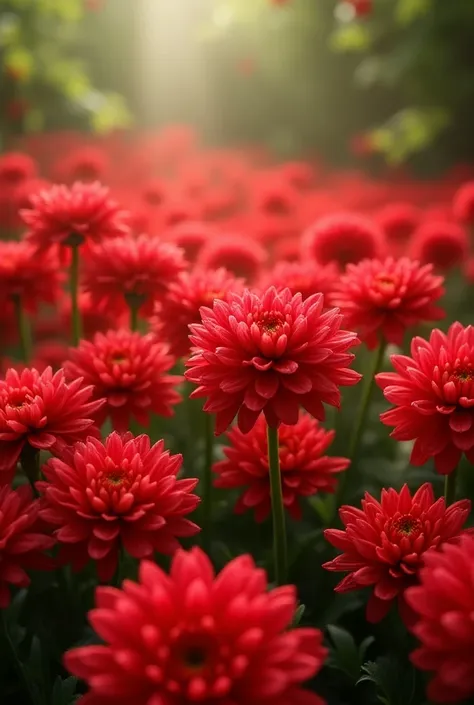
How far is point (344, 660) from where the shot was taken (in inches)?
64.0

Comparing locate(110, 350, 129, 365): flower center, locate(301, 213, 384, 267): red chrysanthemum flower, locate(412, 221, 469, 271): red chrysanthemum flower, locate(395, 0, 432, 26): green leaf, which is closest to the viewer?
locate(110, 350, 129, 365): flower center

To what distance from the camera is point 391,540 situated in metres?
1.30

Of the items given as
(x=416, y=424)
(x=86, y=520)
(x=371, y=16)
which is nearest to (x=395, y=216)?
(x=416, y=424)

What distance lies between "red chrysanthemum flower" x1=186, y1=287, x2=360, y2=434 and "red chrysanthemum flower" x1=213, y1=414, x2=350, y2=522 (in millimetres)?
309

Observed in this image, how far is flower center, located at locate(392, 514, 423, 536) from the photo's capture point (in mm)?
1321

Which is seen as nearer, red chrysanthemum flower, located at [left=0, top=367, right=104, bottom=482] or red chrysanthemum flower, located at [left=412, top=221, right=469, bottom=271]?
red chrysanthemum flower, located at [left=0, top=367, right=104, bottom=482]

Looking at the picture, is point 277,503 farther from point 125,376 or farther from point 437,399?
point 125,376

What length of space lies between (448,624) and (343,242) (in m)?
1.84

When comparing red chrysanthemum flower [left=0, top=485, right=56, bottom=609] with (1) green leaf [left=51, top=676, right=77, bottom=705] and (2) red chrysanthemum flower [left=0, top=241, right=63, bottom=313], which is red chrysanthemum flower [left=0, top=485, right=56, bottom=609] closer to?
(1) green leaf [left=51, top=676, right=77, bottom=705]

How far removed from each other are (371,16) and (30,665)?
19.9 ft

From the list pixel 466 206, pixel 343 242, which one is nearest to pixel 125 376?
pixel 343 242

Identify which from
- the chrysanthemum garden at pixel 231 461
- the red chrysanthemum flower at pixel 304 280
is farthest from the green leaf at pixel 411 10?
the red chrysanthemum flower at pixel 304 280

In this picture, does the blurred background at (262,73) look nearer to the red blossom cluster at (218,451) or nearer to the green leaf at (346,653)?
the red blossom cluster at (218,451)

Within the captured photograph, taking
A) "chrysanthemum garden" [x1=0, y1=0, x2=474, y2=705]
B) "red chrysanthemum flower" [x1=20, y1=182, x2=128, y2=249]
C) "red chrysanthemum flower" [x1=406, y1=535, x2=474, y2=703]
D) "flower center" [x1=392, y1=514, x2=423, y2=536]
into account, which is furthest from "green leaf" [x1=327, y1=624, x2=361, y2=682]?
"red chrysanthemum flower" [x1=20, y1=182, x2=128, y2=249]
